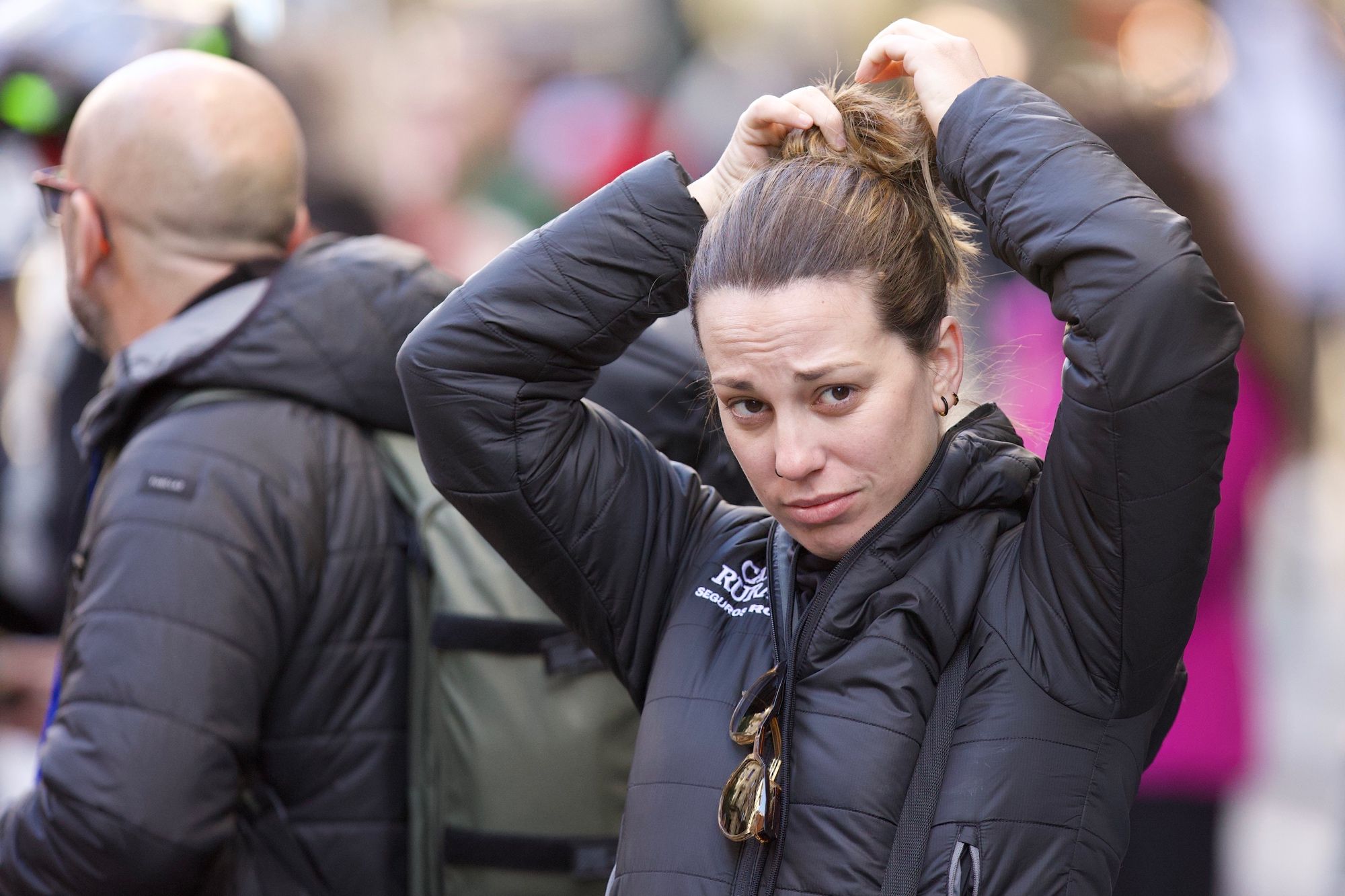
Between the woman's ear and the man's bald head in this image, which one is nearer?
the woman's ear

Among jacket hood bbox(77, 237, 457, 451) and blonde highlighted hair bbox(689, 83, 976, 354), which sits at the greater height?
blonde highlighted hair bbox(689, 83, 976, 354)

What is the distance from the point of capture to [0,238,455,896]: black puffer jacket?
2.05 meters

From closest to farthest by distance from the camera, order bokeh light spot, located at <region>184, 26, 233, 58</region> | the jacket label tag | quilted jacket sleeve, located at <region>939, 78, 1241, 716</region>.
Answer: quilted jacket sleeve, located at <region>939, 78, 1241, 716</region>, the jacket label tag, bokeh light spot, located at <region>184, 26, 233, 58</region>

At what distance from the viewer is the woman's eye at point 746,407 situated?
5.28 ft

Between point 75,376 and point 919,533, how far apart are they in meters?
2.99

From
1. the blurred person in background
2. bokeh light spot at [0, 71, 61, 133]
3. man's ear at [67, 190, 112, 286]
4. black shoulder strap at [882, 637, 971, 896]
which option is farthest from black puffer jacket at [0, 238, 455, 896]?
bokeh light spot at [0, 71, 61, 133]

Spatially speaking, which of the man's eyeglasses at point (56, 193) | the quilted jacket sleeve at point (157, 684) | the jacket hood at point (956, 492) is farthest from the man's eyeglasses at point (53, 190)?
the jacket hood at point (956, 492)

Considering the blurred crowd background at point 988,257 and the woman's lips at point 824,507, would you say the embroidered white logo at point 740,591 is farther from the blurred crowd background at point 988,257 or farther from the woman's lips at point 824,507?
the blurred crowd background at point 988,257

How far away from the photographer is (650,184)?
1792mm

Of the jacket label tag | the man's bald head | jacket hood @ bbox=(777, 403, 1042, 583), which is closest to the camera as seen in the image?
jacket hood @ bbox=(777, 403, 1042, 583)

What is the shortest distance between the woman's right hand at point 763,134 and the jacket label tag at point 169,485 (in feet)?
3.13

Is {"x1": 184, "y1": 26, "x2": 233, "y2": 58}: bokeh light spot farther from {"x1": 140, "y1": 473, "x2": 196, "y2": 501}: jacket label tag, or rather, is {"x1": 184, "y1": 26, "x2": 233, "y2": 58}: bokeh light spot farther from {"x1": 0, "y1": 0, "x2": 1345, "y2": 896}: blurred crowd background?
{"x1": 140, "y1": 473, "x2": 196, "y2": 501}: jacket label tag

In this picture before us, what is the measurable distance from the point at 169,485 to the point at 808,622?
1131 mm

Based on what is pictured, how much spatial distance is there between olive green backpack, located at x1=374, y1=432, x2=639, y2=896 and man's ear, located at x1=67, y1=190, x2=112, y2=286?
785 millimetres
